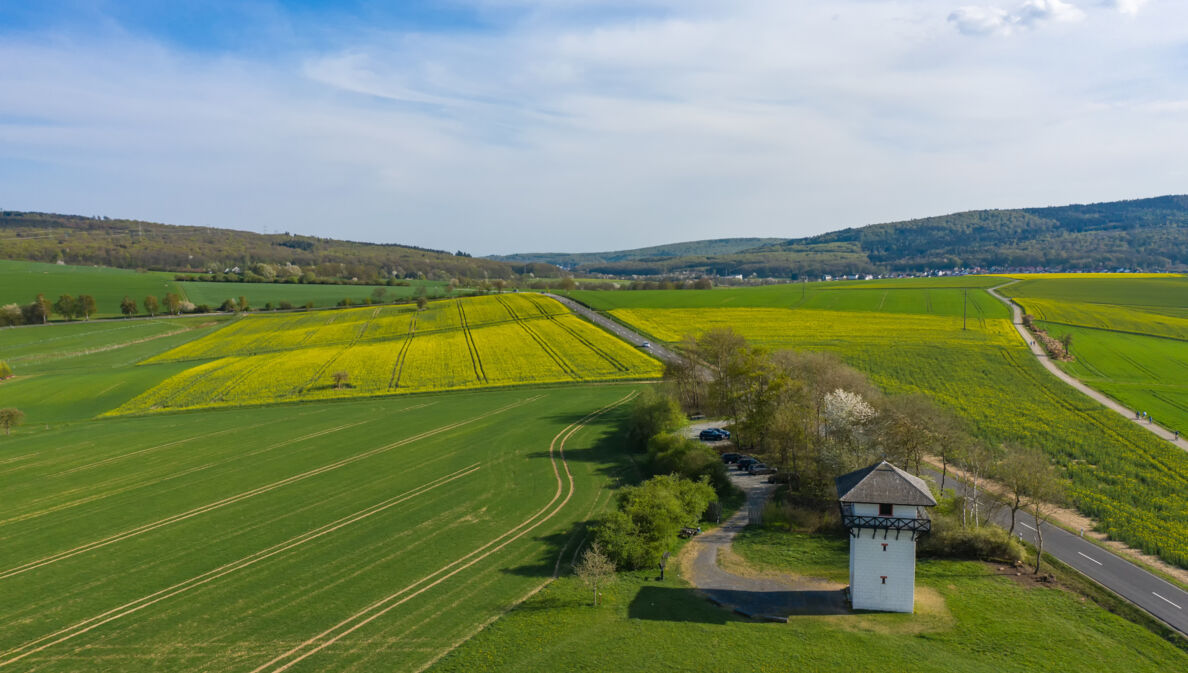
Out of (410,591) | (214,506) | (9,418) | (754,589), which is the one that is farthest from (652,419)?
(9,418)

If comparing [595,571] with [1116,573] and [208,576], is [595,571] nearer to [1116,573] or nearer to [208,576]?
[208,576]

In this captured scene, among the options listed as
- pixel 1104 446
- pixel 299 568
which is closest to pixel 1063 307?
pixel 1104 446

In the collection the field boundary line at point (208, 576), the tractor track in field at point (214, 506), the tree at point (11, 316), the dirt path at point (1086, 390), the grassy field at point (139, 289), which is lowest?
the field boundary line at point (208, 576)

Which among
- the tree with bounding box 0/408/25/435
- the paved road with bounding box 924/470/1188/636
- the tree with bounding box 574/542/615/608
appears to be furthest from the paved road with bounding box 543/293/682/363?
the tree with bounding box 0/408/25/435

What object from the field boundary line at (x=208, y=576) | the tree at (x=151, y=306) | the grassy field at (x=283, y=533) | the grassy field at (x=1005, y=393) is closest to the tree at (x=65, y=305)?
the tree at (x=151, y=306)

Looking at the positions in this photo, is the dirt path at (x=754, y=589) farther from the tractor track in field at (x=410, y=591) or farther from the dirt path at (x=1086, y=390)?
the dirt path at (x=1086, y=390)

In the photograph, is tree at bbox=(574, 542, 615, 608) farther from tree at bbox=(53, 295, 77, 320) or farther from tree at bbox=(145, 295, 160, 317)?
tree at bbox=(53, 295, 77, 320)

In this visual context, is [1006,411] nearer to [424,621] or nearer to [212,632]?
[424,621]

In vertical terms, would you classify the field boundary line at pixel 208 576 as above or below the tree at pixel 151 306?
below
